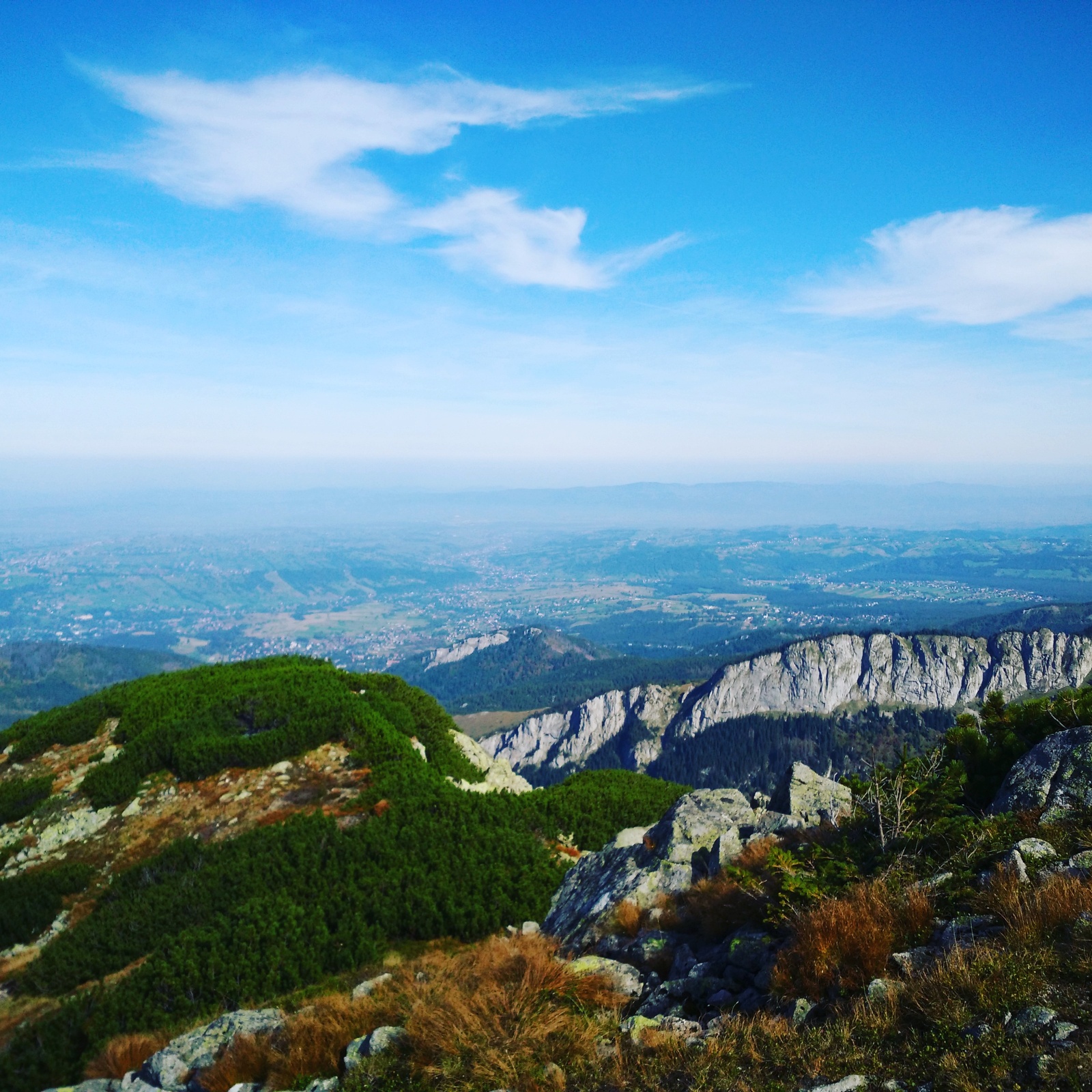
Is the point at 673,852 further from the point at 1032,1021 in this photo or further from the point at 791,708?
the point at 791,708

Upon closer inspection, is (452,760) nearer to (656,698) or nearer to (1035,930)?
(1035,930)

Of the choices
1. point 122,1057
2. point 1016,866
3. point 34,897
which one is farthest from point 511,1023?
point 34,897

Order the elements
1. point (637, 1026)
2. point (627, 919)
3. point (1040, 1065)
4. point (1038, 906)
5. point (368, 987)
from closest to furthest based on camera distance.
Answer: point (1040, 1065) → point (1038, 906) → point (637, 1026) → point (368, 987) → point (627, 919)

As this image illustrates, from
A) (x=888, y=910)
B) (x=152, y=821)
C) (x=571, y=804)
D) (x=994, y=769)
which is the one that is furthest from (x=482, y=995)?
(x=152, y=821)

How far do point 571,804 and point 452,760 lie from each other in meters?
7.38

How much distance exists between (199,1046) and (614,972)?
22.4ft

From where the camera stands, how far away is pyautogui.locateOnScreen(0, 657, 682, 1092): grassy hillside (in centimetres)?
1378

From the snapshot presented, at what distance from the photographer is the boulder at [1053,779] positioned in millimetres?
9516

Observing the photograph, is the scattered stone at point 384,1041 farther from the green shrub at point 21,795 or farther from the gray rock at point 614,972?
the green shrub at point 21,795

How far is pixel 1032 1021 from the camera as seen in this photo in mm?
5727

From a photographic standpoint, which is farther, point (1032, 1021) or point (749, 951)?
point (749, 951)

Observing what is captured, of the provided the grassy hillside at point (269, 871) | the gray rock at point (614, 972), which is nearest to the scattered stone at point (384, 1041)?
the gray rock at point (614, 972)

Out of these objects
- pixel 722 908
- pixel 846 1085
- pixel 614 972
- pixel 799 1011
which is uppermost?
pixel 846 1085

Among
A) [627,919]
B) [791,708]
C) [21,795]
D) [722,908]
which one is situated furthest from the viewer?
[791,708]
